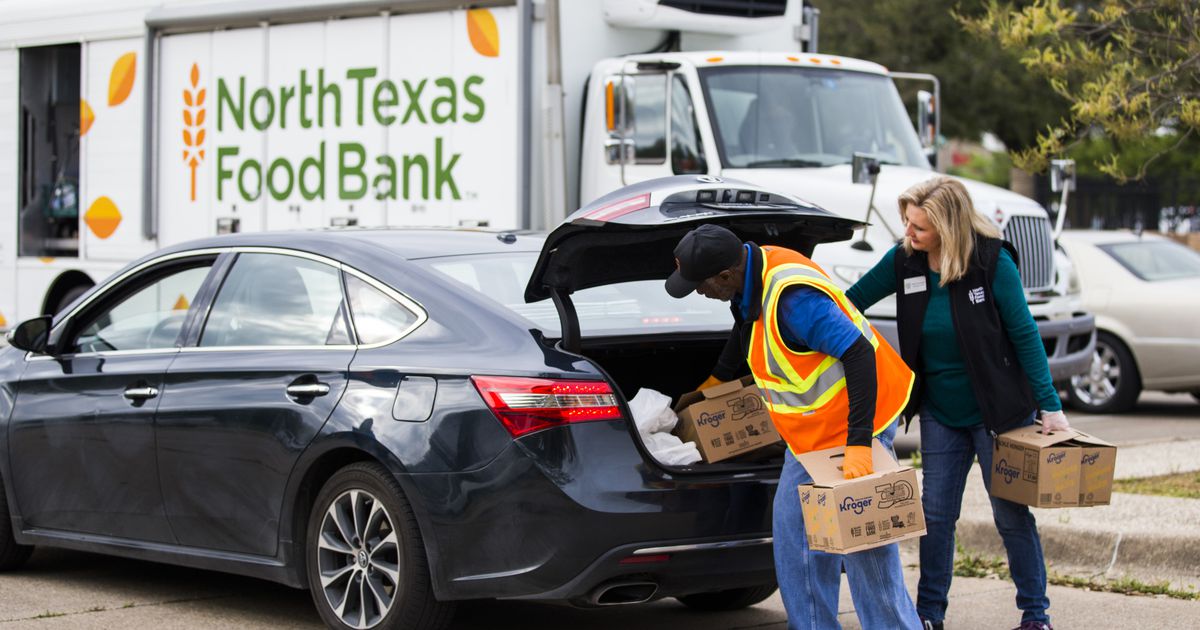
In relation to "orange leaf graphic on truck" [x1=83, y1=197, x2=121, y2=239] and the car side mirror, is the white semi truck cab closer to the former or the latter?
"orange leaf graphic on truck" [x1=83, y1=197, x2=121, y2=239]

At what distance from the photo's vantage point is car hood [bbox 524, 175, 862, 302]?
5.31 m

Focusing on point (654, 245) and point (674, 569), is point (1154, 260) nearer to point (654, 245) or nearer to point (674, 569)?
point (654, 245)

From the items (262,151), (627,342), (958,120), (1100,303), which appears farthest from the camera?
(958,120)

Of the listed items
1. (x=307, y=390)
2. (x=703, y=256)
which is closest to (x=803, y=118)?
(x=307, y=390)

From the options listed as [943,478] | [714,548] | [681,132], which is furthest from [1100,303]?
[714,548]

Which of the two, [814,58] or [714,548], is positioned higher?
[814,58]

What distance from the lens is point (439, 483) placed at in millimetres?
5340

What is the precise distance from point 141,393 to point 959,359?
3204mm

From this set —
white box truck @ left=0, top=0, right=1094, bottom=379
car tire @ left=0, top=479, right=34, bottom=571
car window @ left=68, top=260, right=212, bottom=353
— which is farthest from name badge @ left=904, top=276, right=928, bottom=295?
white box truck @ left=0, top=0, right=1094, bottom=379

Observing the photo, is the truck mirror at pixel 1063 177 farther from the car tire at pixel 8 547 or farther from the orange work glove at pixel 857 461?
the car tire at pixel 8 547

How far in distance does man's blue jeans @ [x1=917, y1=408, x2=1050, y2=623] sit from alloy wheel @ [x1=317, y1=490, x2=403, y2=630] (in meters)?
1.95

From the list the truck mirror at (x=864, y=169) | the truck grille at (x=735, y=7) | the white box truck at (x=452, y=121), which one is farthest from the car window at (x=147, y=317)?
the truck grille at (x=735, y=7)

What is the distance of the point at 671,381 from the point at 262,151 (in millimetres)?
7269

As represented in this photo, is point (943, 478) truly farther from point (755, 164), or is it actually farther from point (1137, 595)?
point (755, 164)
